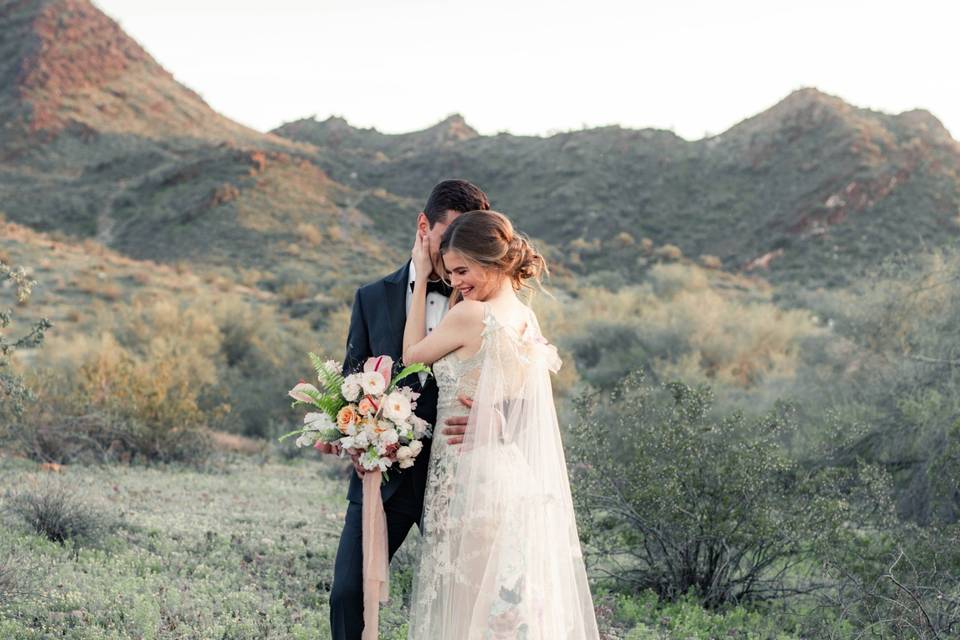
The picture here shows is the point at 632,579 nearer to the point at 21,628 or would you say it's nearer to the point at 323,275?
the point at 21,628

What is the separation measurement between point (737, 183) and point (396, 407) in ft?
148

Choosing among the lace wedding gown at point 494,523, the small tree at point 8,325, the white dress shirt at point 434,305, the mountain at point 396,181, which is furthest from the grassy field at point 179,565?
the mountain at point 396,181

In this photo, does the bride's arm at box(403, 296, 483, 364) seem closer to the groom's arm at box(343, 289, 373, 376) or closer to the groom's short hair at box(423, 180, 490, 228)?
the groom's arm at box(343, 289, 373, 376)

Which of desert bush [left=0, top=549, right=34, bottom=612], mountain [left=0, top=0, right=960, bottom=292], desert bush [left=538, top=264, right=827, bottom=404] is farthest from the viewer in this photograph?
mountain [left=0, top=0, right=960, bottom=292]

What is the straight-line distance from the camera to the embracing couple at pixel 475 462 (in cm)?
349

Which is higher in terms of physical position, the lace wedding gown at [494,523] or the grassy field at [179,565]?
the lace wedding gown at [494,523]

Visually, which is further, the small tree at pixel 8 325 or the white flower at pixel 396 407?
the small tree at pixel 8 325

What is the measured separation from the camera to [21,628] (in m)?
4.37

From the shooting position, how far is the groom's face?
370cm

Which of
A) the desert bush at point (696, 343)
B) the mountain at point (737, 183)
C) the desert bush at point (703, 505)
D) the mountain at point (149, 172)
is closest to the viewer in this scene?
the desert bush at point (703, 505)

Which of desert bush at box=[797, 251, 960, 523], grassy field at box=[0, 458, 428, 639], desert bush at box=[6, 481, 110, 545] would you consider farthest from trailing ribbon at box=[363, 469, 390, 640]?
desert bush at box=[797, 251, 960, 523]

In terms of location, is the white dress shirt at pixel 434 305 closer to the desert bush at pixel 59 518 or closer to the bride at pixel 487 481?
the bride at pixel 487 481

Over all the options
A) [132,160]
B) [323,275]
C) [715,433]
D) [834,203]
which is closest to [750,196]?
[834,203]

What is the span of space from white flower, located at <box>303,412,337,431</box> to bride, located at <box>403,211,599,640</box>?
1.26 feet
